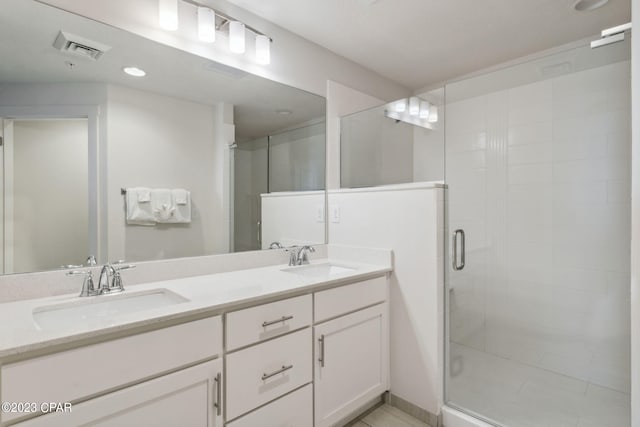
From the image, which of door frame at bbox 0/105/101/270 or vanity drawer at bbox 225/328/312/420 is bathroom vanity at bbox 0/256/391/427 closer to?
vanity drawer at bbox 225/328/312/420

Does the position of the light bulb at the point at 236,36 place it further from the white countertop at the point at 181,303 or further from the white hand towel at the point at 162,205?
the white countertop at the point at 181,303

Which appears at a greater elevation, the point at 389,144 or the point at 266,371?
the point at 389,144

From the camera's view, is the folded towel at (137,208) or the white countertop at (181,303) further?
the folded towel at (137,208)

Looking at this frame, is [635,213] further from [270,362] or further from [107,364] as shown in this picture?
[107,364]

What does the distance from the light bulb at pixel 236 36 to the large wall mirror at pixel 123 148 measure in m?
0.12

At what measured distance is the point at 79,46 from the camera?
4.54 feet

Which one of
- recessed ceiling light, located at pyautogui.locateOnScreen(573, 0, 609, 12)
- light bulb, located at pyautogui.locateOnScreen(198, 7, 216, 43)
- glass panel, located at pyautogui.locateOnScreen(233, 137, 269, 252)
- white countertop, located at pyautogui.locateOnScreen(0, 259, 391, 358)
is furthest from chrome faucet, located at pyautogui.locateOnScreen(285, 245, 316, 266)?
recessed ceiling light, located at pyautogui.locateOnScreen(573, 0, 609, 12)

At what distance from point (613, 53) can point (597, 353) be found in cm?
149

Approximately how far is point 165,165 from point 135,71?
450mm

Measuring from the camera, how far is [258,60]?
1942mm

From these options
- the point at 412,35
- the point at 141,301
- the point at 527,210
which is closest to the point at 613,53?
the point at 527,210

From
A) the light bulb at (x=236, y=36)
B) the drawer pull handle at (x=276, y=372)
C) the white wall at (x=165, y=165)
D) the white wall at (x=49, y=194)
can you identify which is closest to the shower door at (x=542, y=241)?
the drawer pull handle at (x=276, y=372)

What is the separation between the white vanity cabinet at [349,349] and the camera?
1575 millimetres

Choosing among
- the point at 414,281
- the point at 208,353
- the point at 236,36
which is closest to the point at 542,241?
the point at 414,281
